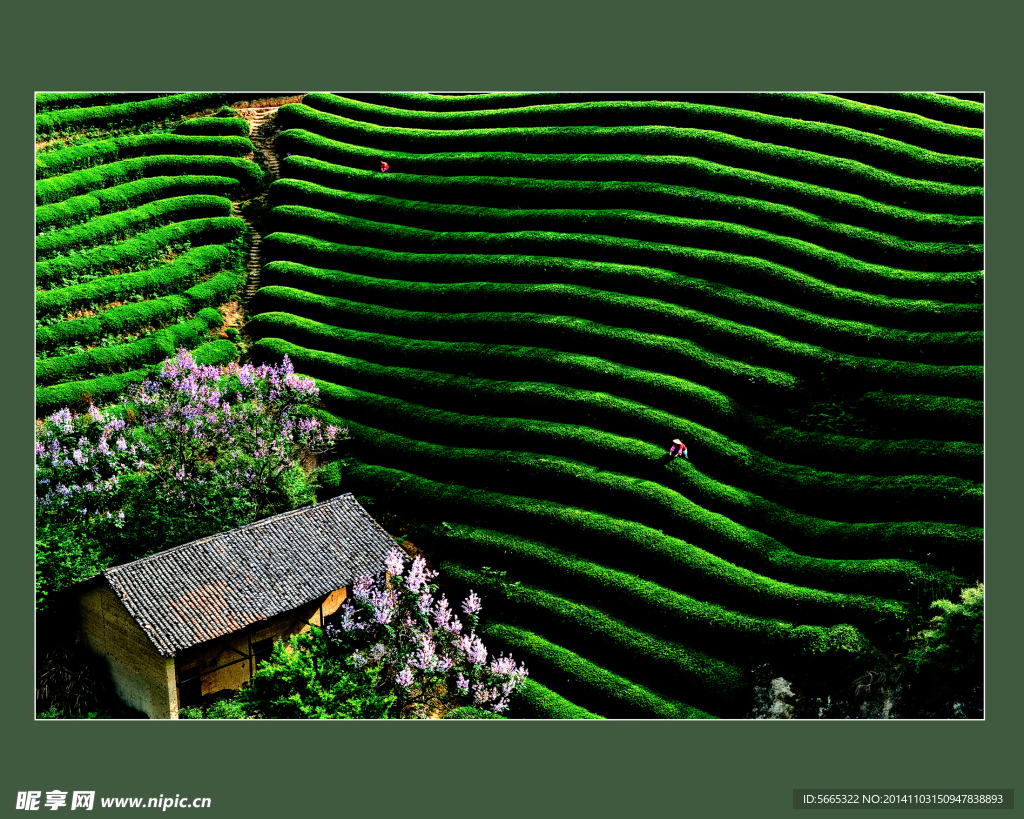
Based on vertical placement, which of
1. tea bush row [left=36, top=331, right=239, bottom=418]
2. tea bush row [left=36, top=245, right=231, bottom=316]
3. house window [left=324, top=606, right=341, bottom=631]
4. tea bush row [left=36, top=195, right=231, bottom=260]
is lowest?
house window [left=324, top=606, right=341, bottom=631]

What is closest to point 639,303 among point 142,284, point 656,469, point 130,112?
point 656,469

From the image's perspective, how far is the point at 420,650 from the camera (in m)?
25.7

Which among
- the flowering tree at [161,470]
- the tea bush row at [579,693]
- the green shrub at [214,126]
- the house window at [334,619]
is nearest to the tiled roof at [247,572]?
the house window at [334,619]

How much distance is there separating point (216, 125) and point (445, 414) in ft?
72.2

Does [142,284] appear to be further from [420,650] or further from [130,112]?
[420,650]

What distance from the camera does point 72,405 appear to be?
33.5 metres

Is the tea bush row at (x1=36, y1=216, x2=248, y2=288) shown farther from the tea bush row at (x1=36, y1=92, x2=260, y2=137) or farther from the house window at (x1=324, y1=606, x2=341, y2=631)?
the house window at (x1=324, y1=606, x2=341, y2=631)

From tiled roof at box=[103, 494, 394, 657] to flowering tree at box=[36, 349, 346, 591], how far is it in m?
2.08

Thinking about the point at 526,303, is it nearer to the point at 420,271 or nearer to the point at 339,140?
the point at 420,271

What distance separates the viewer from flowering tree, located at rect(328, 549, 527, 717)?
25.4 m

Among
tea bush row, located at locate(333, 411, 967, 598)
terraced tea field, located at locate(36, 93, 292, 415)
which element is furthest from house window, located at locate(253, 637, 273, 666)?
terraced tea field, located at locate(36, 93, 292, 415)

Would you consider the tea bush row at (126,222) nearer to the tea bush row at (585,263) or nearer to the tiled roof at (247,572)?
the tea bush row at (585,263)

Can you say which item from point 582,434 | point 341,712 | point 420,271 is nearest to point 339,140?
point 420,271

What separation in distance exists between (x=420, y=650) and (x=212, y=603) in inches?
242
